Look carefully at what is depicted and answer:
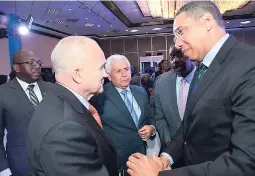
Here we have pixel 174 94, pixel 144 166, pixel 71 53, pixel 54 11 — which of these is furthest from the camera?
pixel 54 11

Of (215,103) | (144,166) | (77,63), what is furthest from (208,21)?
(144,166)

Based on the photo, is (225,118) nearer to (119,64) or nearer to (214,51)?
(214,51)

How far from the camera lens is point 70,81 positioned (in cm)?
113

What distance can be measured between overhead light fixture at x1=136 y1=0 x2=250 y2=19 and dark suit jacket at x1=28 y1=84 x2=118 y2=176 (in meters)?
6.08

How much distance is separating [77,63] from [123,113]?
117cm

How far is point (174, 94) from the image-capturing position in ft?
7.52

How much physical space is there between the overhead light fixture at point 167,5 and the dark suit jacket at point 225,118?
5647mm

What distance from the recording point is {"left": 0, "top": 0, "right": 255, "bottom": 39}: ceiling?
20.4ft

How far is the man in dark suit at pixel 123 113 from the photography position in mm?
2191

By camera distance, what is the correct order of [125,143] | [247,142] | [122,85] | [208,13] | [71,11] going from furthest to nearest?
1. [71,11]
2. [122,85]
3. [125,143]
4. [208,13]
5. [247,142]

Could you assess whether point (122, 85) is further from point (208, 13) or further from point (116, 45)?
point (116, 45)

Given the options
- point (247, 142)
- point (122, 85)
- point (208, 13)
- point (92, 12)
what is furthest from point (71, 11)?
point (247, 142)

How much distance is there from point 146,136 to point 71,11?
5.76 m

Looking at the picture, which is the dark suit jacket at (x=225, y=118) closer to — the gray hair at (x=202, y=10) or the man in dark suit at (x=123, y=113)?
the gray hair at (x=202, y=10)
